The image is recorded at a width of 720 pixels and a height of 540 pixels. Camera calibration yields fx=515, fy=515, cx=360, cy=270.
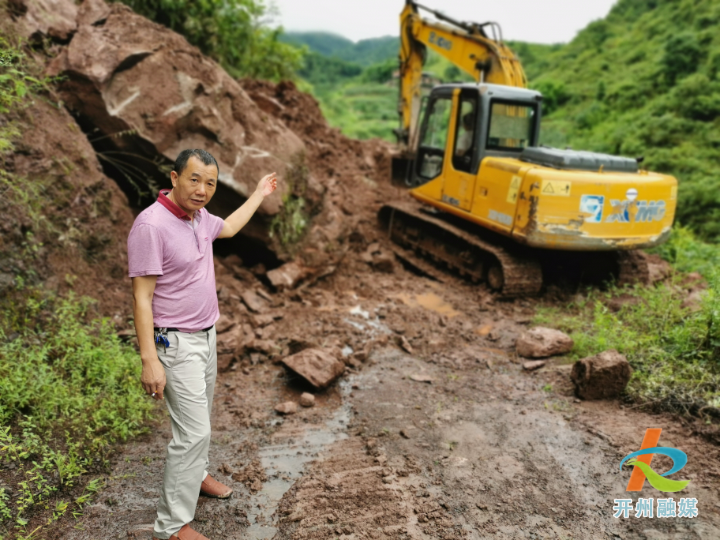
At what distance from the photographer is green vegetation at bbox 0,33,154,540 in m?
2.76

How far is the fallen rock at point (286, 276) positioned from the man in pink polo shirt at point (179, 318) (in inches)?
130

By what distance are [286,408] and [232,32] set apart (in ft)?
28.5

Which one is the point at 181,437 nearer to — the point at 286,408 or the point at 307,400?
the point at 286,408

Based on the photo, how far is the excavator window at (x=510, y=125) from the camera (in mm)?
6715

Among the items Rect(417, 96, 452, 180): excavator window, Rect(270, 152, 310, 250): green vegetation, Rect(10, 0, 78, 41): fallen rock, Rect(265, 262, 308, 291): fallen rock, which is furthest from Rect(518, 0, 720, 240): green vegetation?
Rect(10, 0, 78, 41): fallen rock

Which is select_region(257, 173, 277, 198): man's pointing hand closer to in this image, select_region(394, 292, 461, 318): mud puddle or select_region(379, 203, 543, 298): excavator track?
select_region(394, 292, 461, 318): mud puddle

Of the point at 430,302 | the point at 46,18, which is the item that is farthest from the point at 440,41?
the point at 46,18

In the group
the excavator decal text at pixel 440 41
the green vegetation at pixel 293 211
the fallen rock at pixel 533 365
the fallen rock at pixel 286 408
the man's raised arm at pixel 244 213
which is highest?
the excavator decal text at pixel 440 41

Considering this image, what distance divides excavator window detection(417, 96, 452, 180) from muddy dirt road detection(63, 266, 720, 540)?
3.70 m

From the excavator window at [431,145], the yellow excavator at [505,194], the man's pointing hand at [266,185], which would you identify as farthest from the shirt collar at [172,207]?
the excavator window at [431,145]

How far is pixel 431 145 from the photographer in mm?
8148

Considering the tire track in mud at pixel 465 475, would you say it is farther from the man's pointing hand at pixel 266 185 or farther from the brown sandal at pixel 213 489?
the man's pointing hand at pixel 266 185

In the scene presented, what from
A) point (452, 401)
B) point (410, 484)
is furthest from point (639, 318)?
point (410, 484)

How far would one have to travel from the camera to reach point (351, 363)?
4648 millimetres
